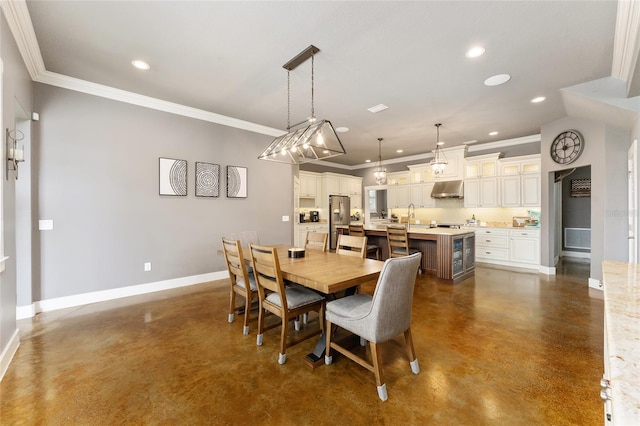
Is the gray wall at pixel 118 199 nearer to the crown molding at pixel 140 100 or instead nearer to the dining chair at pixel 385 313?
the crown molding at pixel 140 100

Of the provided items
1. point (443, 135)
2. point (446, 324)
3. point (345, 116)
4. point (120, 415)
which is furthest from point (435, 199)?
point (120, 415)

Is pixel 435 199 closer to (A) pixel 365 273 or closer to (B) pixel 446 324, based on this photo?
(B) pixel 446 324

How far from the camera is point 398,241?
15.6 ft

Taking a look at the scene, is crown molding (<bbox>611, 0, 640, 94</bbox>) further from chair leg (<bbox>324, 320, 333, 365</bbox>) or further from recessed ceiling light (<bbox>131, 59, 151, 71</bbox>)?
recessed ceiling light (<bbox>131, 59, 151, 71</bbox>)

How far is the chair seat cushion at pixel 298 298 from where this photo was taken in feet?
7.34

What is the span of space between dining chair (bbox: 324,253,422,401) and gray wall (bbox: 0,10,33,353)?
267cm

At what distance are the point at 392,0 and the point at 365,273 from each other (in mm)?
2143

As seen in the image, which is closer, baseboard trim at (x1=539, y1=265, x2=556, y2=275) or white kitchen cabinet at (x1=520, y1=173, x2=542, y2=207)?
baseboard trim at (x1=539, y1=265, x2=556, y2=275)

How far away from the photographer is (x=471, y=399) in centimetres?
174

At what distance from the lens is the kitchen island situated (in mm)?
4461

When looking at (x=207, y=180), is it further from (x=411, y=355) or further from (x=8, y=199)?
(x=411, y=355)

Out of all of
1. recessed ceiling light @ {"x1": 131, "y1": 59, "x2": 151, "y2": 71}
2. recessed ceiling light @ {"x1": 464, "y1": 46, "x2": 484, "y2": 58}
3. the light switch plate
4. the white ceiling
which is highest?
recessed ceiling light @ {"x1": 131, "y1": 59, "x2": 151, "y2": 71}

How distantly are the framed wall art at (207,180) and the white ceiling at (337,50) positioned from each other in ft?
3.06

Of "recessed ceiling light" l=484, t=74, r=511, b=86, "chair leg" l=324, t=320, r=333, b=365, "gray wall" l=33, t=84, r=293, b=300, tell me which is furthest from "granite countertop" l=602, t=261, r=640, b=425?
"gray wall" l=33, t=84, r=293, b=300
